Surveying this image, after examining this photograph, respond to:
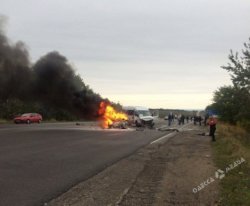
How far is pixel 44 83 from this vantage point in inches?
2327

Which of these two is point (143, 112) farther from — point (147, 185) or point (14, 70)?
point (147, 185)

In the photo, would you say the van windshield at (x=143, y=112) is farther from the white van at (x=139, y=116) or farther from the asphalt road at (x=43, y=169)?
the asphalt road at (x=43, y=169)

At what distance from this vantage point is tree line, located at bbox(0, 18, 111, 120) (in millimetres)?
59094

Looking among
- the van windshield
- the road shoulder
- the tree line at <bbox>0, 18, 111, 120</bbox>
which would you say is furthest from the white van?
the road shoulder

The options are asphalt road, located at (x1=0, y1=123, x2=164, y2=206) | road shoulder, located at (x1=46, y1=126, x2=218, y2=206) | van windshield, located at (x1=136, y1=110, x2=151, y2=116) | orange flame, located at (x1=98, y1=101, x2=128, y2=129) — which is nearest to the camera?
road shoulder, located at (x1=46, y1=126, x2=218, y2=206)

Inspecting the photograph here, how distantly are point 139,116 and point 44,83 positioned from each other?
12.2 metres

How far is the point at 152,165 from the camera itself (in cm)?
1662

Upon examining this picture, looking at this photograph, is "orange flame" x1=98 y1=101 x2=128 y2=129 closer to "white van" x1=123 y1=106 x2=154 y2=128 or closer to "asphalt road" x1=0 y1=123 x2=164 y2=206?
"white van" x1=123 y1=106 x2=154 y2=128

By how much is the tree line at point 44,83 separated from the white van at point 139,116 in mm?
7086

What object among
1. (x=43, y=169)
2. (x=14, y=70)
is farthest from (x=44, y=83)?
(x=43, y=169)

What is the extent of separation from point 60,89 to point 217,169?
1785 inches

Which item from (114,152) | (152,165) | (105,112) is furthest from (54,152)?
(105,112)

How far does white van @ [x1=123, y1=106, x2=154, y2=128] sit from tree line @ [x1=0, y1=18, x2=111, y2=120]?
23.2 feet

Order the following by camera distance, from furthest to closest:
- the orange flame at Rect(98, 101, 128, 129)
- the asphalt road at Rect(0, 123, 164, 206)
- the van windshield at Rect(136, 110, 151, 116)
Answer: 1. the van windshield at Rect(136, 110, 151, 116)
2. the orange flame at Rect(98, 101, 128, 129)
3. the asphalt road at Rect(0, 123, 164, 206)
